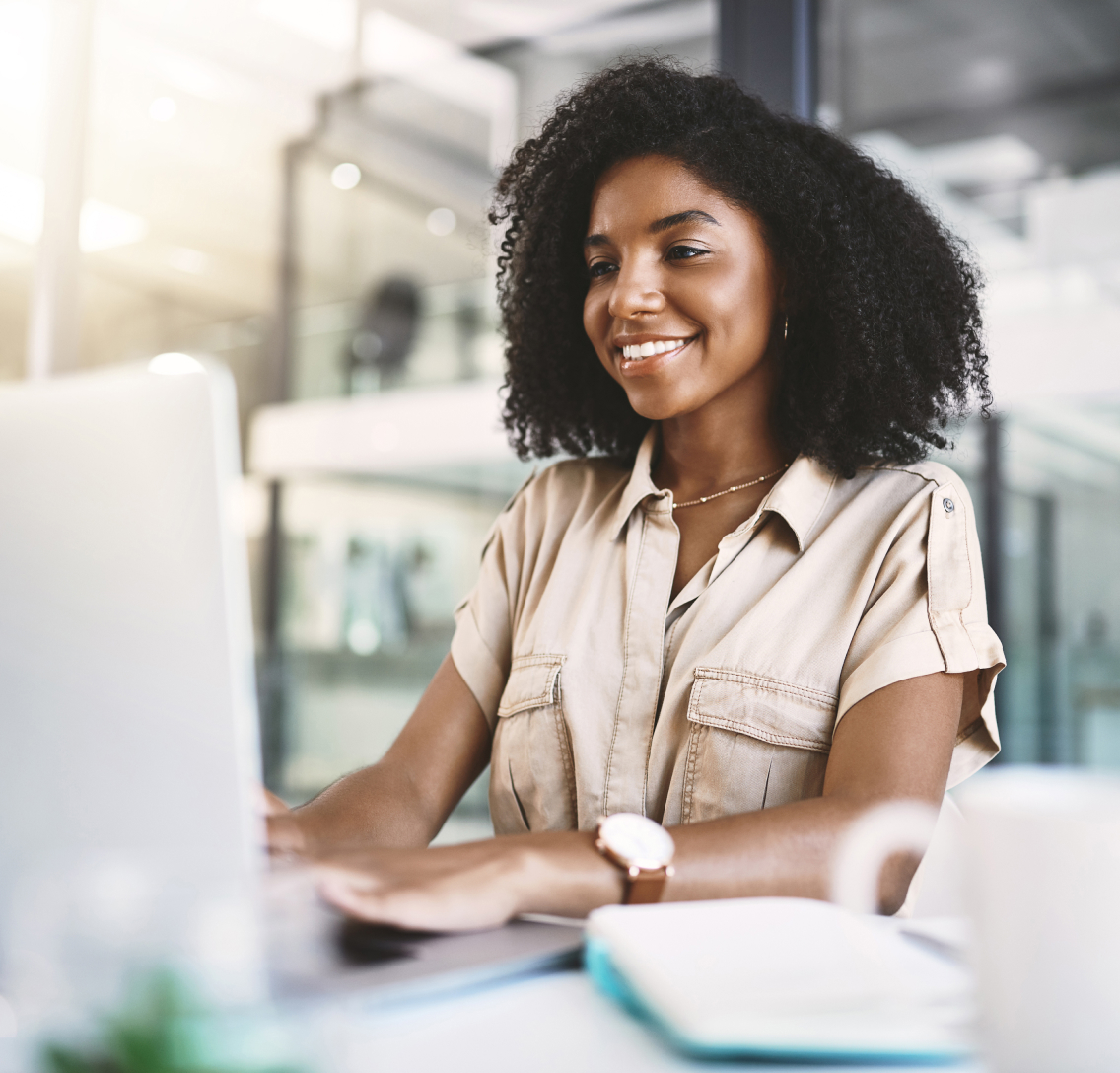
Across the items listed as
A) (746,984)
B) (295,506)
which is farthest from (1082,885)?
(295,506)

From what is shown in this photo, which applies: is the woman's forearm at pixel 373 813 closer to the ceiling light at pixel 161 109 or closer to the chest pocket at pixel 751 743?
the chest pocket at pixel 751 743

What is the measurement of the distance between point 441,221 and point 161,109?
944mm

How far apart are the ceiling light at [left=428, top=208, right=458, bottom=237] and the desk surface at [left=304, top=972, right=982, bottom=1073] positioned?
2.86 m

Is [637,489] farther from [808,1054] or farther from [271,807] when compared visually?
[808,1054]

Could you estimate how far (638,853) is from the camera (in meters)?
0.87

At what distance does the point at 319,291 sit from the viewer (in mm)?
3463

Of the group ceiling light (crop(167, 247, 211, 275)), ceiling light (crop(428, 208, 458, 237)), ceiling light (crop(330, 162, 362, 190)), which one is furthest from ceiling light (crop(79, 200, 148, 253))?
ceiling light (crop(428, 208, 458, 237))

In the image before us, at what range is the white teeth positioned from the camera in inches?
55.4

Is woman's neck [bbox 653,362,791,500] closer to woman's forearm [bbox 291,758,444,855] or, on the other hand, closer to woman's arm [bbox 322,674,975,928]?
woman's arm [bbox 322,674,975,928]

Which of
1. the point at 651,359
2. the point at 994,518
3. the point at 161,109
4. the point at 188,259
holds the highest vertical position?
the point at 161,109

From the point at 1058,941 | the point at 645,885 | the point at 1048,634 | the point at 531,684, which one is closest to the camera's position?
the point at 1058,941

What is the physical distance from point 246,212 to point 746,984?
3.27 meters

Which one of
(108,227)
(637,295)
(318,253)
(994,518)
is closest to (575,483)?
(637,295)

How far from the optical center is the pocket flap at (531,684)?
1.34m
